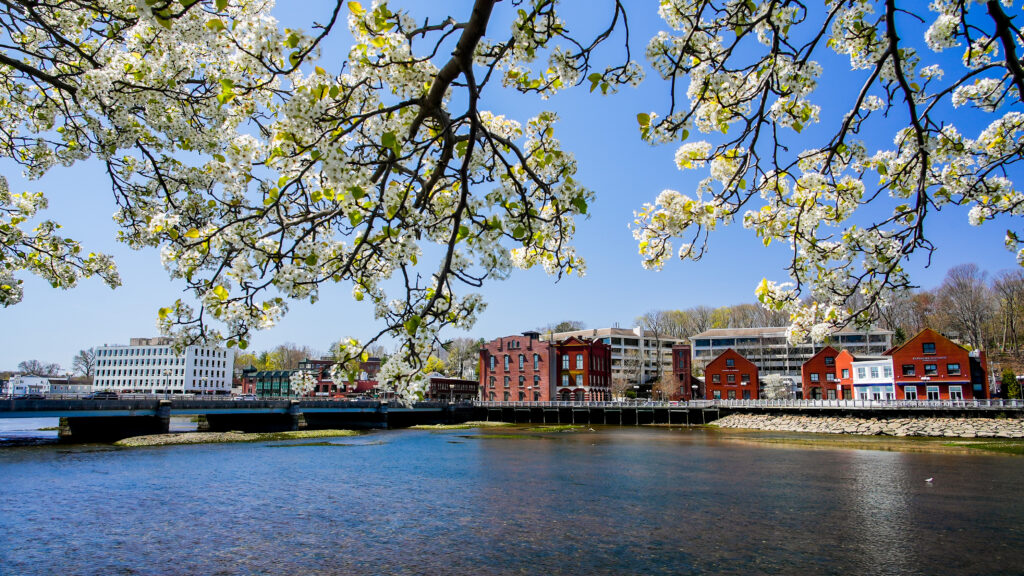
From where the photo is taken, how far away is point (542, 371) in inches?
3221

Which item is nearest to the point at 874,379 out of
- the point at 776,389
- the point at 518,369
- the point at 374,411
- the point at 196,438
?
the point at 776,389

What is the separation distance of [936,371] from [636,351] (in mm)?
66220

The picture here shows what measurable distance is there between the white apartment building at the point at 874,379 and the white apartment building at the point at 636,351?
149 ft

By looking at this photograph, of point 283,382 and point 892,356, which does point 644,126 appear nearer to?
point 892,356

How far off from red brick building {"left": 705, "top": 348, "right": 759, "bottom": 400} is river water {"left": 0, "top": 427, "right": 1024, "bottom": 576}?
39773 millimetres

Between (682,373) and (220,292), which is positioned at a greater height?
(220,292)

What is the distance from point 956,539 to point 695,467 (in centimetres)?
1440

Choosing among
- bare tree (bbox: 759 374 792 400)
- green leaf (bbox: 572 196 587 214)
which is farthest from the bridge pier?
bare tree (bbox: 759 374 792 400)

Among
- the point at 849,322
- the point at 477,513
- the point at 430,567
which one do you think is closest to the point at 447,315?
the point at 849,322

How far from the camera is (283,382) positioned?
110m

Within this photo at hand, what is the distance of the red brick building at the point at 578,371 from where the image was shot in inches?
3236

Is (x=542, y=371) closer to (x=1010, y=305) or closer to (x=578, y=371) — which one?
(x=578, y=371)

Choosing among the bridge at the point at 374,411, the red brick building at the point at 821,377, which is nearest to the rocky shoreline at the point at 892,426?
the bridge at the point at 374,411

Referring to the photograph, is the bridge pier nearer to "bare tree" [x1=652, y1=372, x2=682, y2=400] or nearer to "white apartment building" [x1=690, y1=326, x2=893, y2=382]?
"bare tree" [x1=652, y1=372, x2=682, y2=400]
